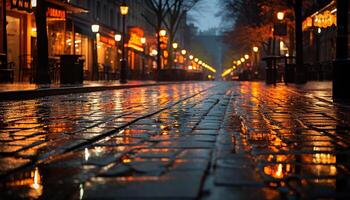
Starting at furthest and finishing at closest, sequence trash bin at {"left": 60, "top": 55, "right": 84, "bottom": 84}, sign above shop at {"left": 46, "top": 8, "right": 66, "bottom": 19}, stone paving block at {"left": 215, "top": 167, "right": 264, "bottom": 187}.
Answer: sign above shop at {"left": 46, "top": 8, "right": 66, "bottom": 19} → trash bin at {"left": 60, "top": 55, "right": 84, "bottom": 84} → stone paving block at {"left": 215, "top": 167, "right": 264, "bottom": 187}

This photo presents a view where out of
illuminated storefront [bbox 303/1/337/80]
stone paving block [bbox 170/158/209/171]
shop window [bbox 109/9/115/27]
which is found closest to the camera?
stone paving block [bbox 170/158/209/171]

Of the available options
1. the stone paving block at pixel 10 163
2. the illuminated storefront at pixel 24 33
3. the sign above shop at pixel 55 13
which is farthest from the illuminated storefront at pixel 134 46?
the stone paving block at pixel 10 163

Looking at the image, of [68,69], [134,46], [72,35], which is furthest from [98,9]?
[68,69]

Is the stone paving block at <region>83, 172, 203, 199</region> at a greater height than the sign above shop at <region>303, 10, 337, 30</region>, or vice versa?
the sign above shop at <region>303, 10, 337, 30</region>

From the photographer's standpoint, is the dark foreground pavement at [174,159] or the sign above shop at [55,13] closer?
the dark foreground pavement at [174,159]

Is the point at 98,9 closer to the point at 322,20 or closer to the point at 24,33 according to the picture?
the point at 24,33

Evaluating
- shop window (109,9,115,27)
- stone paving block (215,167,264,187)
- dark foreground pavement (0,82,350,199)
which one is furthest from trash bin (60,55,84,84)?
shop window (109,9,115,27)

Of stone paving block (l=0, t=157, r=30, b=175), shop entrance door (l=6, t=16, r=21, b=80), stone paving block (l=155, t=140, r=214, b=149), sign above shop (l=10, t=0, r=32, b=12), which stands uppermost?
sign above shop (l=10, t=0, r=32, b=12)

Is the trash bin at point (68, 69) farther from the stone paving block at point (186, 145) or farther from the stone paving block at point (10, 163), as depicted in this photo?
the stone paving block at point (10, 163)

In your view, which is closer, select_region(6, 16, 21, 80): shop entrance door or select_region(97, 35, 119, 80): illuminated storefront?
select_region(6, 16, 21, 80): shop entrance door

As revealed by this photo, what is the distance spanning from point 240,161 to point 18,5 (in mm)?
24446

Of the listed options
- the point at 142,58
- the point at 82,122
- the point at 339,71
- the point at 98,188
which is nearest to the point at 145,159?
the point at 98,188

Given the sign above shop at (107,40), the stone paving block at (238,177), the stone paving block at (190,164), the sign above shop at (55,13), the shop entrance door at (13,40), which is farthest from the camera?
the sign above shop at (107,40)

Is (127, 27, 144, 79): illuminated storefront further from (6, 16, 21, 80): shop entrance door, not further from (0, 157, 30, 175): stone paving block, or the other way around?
(0, 157, 30, 175): stone paving block
